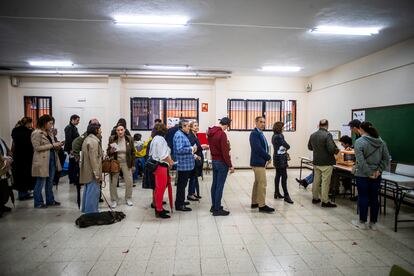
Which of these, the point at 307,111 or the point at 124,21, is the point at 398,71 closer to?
the point at 307,111

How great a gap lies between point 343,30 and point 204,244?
4295 mm

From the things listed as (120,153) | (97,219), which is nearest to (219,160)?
(120,153)

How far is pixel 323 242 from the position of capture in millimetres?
3248

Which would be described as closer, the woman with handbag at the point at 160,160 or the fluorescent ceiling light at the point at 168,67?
the woman with handbag at the point at 160,160

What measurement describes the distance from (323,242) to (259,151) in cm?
160

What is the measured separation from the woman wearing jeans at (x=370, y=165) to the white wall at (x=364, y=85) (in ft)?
6.84

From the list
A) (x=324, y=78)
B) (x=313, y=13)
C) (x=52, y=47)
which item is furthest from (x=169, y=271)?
(x=324, y=78)

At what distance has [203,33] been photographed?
15.0 feet

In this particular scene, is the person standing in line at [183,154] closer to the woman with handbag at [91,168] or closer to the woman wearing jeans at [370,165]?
→ the woman with handbag at [91,168]

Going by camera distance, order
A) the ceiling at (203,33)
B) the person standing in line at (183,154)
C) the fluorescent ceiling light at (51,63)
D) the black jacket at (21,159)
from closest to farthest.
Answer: the ceiling at (203,33)
the person standing in line at (183,154)
the black jacket at (21,159)
the fluorescent ceiling light at (51,63)

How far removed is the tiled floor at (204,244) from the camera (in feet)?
8.64

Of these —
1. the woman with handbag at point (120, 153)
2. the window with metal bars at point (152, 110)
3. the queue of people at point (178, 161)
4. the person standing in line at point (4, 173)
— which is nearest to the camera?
the queue of people at point (178, 161)

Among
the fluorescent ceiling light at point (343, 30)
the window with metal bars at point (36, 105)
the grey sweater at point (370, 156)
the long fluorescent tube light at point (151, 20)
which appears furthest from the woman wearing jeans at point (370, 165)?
the window with metal bars at point (36, 105)

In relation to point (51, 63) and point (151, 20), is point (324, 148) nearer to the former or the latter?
point (151, 20)
